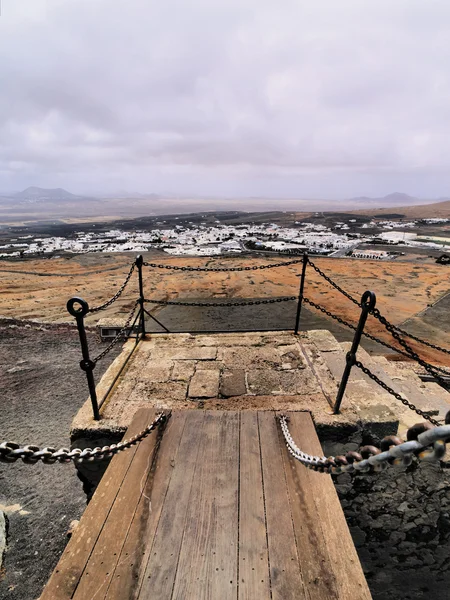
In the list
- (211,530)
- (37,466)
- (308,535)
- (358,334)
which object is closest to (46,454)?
(211,530)

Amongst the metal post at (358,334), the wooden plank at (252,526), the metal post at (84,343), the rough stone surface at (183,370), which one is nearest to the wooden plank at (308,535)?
the wooden plank at (252,526)

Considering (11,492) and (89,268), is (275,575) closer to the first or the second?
(11,492)

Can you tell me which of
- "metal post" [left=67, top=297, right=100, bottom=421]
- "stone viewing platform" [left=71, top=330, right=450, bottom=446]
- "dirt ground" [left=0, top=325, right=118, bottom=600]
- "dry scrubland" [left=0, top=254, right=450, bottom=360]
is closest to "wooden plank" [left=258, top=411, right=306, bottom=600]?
"stone viewing platform" [left=71, top=330, right=450, bottom=446]

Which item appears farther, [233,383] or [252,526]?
[233,383]

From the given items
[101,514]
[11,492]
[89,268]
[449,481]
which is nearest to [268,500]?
[101,514]

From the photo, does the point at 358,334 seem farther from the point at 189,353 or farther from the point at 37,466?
the point at 37,466

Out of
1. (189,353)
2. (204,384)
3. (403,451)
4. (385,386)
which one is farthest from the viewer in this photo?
(189,353)

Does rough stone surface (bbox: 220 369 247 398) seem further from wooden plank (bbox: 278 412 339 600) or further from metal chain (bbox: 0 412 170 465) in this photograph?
metal chain (bbox: 0 412 170 465)

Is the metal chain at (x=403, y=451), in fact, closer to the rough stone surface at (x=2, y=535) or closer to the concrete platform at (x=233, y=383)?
the concrete platform at (x=233, y=383)
